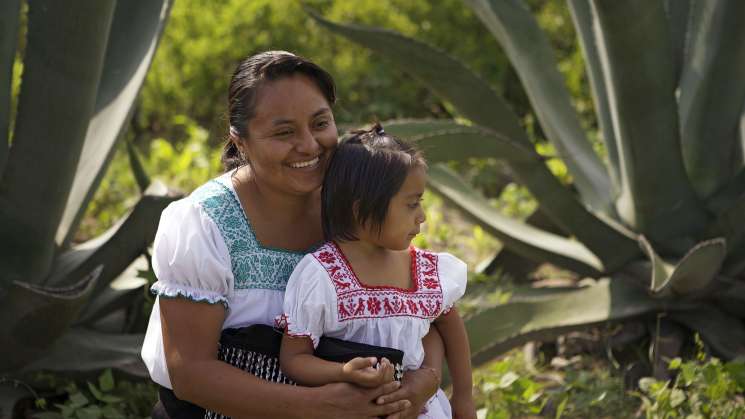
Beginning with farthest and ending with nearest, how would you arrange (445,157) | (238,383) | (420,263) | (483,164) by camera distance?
(483,164), (445,157), (420,263), (238,383)

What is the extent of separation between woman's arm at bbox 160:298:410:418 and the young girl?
0.13 ft

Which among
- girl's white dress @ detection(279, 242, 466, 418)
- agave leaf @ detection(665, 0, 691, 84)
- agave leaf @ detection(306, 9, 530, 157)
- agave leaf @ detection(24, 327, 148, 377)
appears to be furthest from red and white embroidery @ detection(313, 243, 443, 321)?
agave leaf @ detection(665, 0, 691, 84)

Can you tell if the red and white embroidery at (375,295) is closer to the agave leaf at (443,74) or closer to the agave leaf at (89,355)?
the agave leaf at (89,355)

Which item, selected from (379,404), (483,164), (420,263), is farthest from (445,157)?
(483,164)

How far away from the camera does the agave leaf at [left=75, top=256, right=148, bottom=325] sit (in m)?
3.34

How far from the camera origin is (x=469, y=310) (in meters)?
3.89

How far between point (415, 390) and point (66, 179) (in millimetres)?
1237

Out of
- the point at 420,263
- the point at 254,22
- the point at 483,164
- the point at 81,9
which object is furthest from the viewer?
the point at 254,22

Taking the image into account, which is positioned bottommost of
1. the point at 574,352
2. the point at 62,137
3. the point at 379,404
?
the point at 574,352

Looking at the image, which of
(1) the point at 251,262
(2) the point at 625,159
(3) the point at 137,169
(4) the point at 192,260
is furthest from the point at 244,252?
(2) the point at 625,159

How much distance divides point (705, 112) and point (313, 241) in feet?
5.54

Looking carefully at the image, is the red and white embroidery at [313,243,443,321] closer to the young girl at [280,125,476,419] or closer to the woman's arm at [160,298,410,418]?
the young girl at [280,125,476,419]

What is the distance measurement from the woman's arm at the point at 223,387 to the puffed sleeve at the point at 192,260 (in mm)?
23

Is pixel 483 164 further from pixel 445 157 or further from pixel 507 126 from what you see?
pixel 445 157
